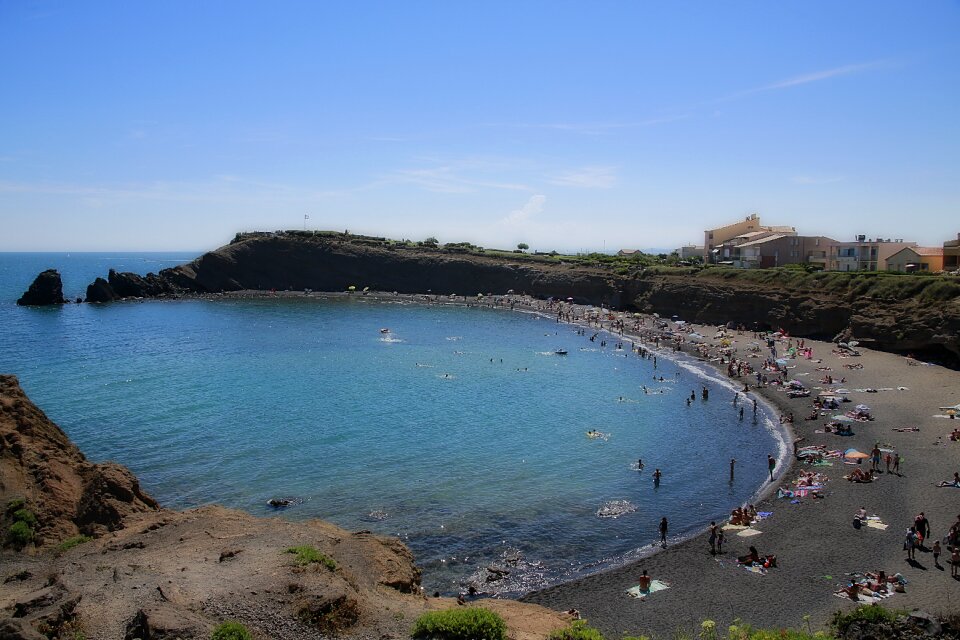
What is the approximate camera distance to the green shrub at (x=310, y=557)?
17141mm

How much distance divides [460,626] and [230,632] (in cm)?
480

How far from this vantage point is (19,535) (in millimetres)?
19625

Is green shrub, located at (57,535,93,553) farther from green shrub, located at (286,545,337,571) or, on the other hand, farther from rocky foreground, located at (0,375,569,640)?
green shrub, located at (286,545,337,571)

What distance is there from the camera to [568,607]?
2248 cm

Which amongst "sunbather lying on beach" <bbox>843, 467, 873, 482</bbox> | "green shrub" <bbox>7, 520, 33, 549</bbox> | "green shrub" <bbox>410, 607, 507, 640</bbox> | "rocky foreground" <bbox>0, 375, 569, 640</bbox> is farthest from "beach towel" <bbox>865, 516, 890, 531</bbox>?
"green shrub" <bbox>7, 520, 33, 549</bbox>

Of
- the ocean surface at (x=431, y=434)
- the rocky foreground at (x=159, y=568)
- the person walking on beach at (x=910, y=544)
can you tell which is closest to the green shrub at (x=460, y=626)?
the rocky foreground at (x=159, y=568)

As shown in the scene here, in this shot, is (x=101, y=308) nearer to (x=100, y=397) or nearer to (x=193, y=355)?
(x=193, y=355)

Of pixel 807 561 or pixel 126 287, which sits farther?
pixel 126 287

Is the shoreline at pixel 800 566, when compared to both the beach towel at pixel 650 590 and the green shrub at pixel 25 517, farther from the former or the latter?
the green shrub at pixel 25 517

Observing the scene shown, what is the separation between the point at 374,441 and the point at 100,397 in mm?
23562

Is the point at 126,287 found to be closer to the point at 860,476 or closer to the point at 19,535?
the point at 19,535

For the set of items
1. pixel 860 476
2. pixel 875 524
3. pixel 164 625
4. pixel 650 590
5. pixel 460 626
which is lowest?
pixel 650 590

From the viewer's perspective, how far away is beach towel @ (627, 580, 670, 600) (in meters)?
23.1

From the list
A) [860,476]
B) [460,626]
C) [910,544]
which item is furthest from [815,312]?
[460,626]
